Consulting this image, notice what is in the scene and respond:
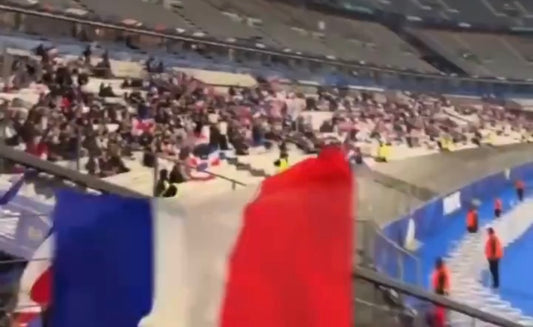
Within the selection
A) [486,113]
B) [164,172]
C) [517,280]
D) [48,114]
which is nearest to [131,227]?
[164,172]

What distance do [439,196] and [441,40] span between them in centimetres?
267

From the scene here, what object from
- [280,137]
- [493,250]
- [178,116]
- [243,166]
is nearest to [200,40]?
[280,137]

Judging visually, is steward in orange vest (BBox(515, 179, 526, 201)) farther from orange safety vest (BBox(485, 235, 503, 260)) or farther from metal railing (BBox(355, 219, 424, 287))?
metal railing (BBox(355, 219, 424, 287))

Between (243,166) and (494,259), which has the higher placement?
(243,166)

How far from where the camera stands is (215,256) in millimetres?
813

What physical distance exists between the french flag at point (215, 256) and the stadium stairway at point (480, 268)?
10.4ft

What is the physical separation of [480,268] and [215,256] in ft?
15.1

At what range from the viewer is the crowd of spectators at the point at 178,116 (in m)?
3.50

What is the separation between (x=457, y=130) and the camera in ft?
22.0

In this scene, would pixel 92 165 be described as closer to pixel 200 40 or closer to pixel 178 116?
pixel 178 116

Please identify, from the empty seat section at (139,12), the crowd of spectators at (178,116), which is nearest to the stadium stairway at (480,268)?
the crowd of spectators at (178,116)

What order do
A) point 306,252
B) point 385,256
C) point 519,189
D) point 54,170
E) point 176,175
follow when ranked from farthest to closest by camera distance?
point 519,189, point 176,175, point 385,256, point 54,170, point 306,252

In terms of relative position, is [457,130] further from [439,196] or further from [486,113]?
[439,196]

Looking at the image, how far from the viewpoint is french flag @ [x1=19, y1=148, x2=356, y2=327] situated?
751 millimetres
